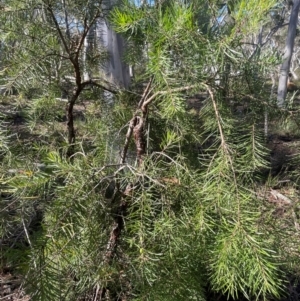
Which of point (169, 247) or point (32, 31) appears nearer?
point (169, 247)

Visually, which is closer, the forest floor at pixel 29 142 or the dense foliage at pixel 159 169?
the dense foliage at pixel 159 169

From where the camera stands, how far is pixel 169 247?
0.72 metres

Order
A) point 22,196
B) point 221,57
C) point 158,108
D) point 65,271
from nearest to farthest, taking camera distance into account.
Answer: point 221,57, point 22,196, point 65,271, point 158,108

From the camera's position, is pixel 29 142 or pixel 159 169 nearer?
pixel 159 169

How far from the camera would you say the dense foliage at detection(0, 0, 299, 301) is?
0.63 meters

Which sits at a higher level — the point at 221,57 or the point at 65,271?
the point at 221,57

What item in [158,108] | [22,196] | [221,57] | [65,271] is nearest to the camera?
[221,57]

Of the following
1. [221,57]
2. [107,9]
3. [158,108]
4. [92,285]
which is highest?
[107,9]

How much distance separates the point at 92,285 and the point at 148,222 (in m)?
0.25

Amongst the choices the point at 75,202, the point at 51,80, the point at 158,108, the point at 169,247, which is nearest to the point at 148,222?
the point at 169,247

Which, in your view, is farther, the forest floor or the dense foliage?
the forest floor

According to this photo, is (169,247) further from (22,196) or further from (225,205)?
(22,196)

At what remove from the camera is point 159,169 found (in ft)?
2.48

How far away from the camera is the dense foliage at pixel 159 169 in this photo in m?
0.63
